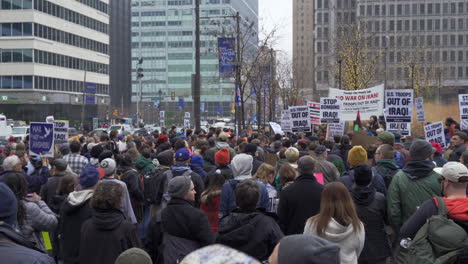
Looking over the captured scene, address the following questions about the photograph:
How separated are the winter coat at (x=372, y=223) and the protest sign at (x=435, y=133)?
27.6ft

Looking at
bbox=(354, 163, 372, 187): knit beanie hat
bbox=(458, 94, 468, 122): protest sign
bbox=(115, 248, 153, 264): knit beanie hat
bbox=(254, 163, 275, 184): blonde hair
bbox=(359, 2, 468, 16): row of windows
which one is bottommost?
bbox=(115, 248, 153, 264): knit beanie hat

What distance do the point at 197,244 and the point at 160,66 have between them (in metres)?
145

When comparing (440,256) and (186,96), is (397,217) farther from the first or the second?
(186,96)

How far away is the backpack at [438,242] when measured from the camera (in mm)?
4969

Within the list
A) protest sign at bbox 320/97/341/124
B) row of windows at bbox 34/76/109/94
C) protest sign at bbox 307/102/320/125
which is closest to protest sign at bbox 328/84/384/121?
protest sign at bbox 320/97/341/124

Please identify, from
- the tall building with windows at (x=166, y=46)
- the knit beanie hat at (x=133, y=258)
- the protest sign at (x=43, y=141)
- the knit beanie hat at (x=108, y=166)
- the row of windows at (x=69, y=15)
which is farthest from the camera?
the tall building with windows at (x=166, y=46)

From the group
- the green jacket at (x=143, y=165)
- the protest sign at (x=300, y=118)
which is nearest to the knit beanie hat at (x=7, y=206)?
the green jacket at (x=143, y=165)

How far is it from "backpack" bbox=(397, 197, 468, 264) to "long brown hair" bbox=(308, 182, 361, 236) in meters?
0.53

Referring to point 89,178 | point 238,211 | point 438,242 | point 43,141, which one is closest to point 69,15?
point 43,141

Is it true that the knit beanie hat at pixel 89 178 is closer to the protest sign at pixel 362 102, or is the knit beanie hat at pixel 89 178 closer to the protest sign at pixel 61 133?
the protest sign at pixel 61 133

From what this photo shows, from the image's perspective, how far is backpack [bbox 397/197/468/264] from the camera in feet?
16.3

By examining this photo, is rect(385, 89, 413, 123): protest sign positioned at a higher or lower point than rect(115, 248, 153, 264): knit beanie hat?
higher

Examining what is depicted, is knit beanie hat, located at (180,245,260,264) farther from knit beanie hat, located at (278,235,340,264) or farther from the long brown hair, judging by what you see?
the long brown hair

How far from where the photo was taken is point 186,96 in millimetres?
145750
